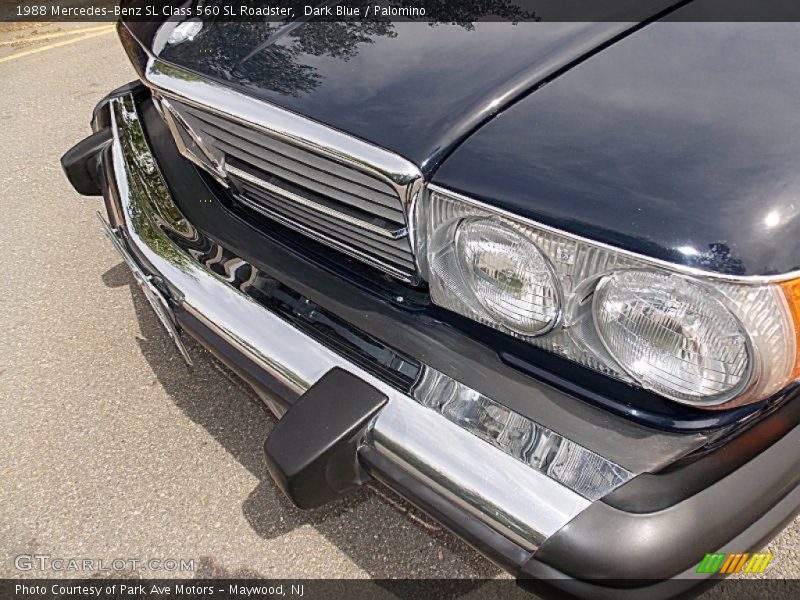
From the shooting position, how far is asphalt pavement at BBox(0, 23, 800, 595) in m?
1.89

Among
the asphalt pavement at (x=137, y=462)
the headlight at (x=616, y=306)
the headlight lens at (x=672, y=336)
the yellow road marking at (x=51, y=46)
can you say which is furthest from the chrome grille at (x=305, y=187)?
the yellow road marking at (x=51, y=46)

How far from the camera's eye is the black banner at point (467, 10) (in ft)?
4.64

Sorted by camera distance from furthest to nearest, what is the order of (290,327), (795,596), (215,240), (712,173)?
1. (215,240)
2. (795,596)
3. (290,327)
4. (712,173)

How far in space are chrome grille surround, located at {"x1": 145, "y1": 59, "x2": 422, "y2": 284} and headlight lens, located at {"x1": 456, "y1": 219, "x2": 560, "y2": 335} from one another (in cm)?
14

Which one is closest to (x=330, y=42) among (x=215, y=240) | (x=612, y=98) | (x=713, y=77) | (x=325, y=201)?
(x=325, y=201)

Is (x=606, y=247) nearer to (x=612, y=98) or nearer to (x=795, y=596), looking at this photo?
(x=612, y=98)

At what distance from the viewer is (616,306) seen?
3.74 ft

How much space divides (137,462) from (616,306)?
165 cm

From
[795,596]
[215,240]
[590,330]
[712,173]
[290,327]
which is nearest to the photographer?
[712,173]

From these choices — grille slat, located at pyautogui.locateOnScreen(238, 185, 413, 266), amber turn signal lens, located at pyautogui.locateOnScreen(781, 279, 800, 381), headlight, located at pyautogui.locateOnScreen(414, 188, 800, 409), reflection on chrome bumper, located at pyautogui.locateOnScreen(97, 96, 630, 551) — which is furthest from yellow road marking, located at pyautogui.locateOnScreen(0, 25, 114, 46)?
amber turn signal lens, located at pyautogui.locateOnScreen(781, 279, 800, 381)

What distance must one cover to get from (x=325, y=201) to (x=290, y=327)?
0.29 meters

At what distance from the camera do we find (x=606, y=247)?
1084mm
